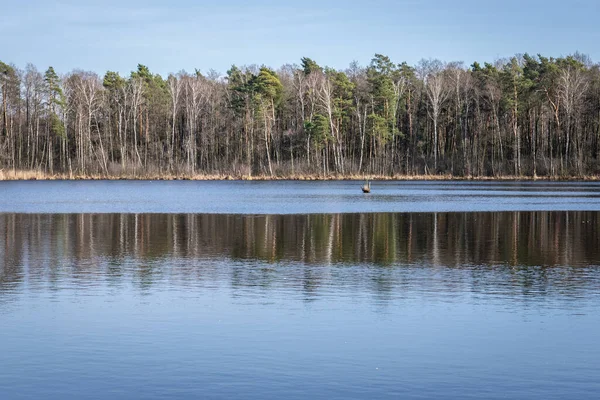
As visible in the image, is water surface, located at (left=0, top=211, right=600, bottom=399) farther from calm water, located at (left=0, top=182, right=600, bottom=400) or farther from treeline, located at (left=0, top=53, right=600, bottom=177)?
treeline, located at (left=0, top=53, right=600, bottom=177)

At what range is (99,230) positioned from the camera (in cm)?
3356

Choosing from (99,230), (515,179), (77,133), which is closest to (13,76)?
(77,133)

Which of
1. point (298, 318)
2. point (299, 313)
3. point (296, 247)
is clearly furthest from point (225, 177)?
point (298, 318)

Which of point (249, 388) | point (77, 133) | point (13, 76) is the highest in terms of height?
point (13, 76)

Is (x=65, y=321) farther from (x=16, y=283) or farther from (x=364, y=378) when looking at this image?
(x=364, y=378)

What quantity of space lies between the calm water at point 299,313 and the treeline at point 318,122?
62.6 meters

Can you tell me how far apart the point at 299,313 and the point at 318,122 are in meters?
78.3

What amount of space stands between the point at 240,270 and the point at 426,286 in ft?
17.3

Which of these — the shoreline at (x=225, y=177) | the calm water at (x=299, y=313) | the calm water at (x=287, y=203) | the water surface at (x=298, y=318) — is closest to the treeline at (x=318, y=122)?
the shoreline at (x=225, y=177)

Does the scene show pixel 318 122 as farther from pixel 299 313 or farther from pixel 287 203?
pixel 299 313

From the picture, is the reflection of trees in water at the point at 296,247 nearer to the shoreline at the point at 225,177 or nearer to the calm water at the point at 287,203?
the calm water at the point at 287,203

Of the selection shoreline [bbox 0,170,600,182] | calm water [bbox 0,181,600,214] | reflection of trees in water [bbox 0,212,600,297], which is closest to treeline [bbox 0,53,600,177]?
shoreline [bbox 0,170,600,182]

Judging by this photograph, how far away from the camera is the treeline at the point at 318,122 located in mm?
94000

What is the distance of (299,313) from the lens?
15.9m
